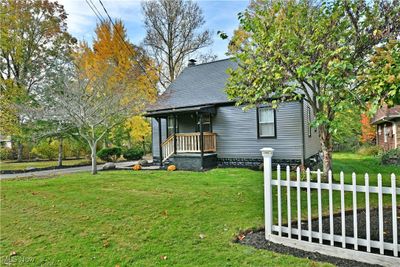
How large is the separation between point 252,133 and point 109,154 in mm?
12029

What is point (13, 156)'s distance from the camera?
70.8 ft

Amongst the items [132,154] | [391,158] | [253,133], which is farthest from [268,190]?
[132,154]

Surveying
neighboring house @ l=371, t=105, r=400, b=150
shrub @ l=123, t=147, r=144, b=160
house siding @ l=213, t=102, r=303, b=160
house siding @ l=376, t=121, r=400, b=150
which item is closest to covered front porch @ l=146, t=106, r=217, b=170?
house siding @ l=213, t=102, r=303, b=160

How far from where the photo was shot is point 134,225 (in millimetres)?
4602

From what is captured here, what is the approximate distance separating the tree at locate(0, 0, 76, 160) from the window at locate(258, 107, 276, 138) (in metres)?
14.3

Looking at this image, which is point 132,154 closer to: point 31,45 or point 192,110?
point 192,110

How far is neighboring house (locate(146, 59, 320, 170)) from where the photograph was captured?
11641 mm

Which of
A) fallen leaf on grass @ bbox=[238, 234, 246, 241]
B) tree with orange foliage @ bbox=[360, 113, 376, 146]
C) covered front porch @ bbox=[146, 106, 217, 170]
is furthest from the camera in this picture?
tree with orange foliage @ bbox=[360, 113, 376, 146]

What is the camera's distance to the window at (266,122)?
12.1 metres

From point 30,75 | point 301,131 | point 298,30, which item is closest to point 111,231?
point 298,30

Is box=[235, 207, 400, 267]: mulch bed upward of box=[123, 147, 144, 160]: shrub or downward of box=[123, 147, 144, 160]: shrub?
downward

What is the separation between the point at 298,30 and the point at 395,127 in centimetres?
1338

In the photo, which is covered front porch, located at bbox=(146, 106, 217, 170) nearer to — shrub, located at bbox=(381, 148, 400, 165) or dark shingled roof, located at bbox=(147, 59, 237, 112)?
dark shingled roof, located at bbox=(147, 59, 237, 112)

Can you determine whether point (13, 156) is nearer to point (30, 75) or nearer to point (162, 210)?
point (30, 75)
